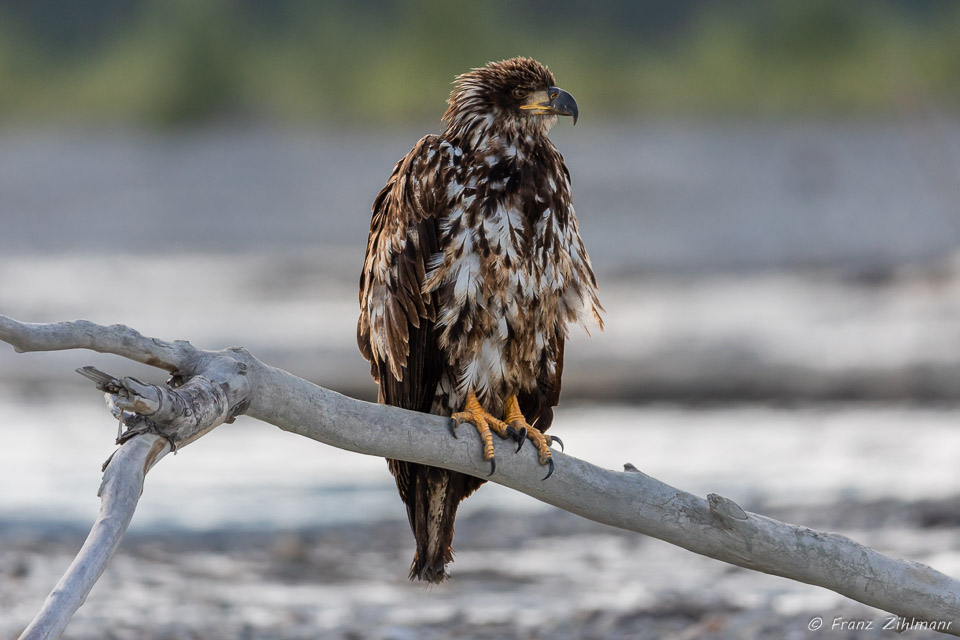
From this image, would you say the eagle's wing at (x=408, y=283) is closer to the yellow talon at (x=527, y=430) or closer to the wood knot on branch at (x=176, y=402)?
the yellow talon at (x=527, y=430)

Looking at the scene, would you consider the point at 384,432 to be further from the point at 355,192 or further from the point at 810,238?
the point at 355,192

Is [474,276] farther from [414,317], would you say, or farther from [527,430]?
[527,430]

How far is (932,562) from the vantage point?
16.9 feet

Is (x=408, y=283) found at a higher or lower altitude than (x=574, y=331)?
lower

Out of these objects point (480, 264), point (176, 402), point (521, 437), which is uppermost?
point (480, 264)

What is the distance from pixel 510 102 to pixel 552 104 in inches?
4.6

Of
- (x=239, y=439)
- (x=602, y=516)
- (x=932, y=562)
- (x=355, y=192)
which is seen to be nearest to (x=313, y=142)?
(x=355, y=192)

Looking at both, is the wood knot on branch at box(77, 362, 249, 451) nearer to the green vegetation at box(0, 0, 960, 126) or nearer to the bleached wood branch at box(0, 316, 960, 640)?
the bleached wood branch at box(0, 316, 960, 640)

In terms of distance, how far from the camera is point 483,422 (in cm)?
338

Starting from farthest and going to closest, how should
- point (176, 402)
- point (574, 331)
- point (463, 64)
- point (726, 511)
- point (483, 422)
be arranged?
1. point (463, 64)
2. point (574, 331)
3. point (483, 422)
4. point (726, 511)
5. point (176, 402)

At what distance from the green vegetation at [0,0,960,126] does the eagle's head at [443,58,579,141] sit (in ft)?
49.3

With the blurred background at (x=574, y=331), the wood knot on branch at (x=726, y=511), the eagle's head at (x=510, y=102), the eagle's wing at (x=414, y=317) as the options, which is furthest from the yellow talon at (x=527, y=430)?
the blurred background at (x=574, y=331)

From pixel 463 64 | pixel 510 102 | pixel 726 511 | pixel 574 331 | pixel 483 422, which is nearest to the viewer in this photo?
pixel 726 511

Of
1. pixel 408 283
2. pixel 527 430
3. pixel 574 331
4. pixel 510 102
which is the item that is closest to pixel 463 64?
pixel 574 331
